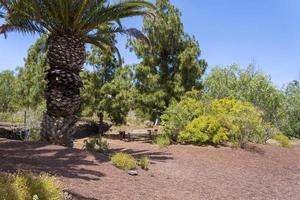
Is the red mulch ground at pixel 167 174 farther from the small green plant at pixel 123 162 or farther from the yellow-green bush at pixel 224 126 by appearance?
the yellow-green bush at pixel 224 126

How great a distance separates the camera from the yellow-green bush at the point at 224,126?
1860 centimetres

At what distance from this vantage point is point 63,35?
14422 mm

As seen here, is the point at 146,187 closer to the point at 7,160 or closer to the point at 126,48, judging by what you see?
the point at 7,160

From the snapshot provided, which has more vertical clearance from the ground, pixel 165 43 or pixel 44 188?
pixel 165 43

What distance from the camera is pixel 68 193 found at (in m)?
7.30

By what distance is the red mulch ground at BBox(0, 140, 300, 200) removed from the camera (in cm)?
884

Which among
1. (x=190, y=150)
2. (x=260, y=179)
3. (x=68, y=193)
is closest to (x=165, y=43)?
(x=190, y=150)

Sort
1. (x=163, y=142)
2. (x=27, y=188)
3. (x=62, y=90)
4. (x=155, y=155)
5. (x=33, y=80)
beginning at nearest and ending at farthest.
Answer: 1. (x=27, y=188)
2. (x=62, y=90)
3. (x=155, y=155)
4. (x=163, y=142)
5. (x=33, y=80)

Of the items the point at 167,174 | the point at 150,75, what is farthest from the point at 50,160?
the point at 150,75

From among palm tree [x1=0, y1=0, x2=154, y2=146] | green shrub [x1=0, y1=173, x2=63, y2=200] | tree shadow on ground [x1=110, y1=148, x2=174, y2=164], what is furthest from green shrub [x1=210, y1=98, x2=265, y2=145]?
green shrub [x1=0, y1=173, x2=63, y2=200]

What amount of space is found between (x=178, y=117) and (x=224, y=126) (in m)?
2.30

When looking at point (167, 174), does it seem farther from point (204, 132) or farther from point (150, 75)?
point (150, 75)

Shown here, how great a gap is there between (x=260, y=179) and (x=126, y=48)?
15.8m

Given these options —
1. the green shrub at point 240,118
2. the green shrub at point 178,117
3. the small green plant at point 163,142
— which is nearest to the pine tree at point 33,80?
the green shrub at point 178,117
